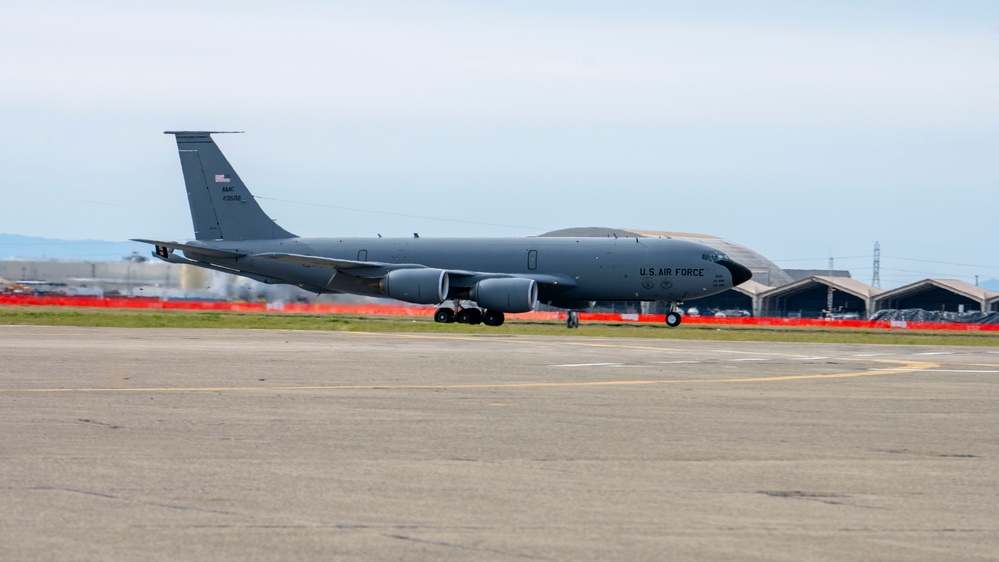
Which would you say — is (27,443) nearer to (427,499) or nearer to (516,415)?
(427,499)

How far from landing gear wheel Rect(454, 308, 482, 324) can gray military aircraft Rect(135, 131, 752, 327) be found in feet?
0.13

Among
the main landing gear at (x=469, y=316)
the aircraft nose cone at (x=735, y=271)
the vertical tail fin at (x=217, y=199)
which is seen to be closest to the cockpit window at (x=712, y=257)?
the aircraft nose cone at (x=735, y=271)

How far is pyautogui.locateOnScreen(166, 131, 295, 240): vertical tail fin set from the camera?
53781mm

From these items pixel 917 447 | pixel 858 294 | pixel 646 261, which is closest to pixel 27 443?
pixel 917 447

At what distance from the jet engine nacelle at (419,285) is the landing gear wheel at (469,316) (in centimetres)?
114

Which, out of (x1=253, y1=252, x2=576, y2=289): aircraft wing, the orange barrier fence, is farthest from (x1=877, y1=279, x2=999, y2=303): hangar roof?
(x1=253, y1=252, x2=576, y2=289): aircraft wing

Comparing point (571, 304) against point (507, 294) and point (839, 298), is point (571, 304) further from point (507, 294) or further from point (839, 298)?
point (839, 298)

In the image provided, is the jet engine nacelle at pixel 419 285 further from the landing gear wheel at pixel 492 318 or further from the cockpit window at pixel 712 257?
the cockpit window at pixel 712 257

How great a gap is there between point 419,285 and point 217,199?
11.4 m

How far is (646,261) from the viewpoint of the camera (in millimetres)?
48656

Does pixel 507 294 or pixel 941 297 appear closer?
pixel 507 294

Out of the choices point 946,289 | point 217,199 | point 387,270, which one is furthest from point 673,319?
point 946,289

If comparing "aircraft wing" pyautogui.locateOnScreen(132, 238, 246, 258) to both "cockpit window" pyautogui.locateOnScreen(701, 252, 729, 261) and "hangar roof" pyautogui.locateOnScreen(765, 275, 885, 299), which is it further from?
"hangar roof" pyautogui.locateOnScreen(765, 275, 885, 299)

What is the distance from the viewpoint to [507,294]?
46938 mm
